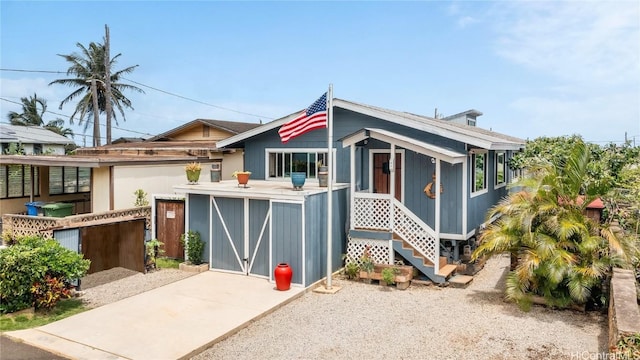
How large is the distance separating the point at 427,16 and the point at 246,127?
15.9m

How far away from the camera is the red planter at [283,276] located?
30.9 ft

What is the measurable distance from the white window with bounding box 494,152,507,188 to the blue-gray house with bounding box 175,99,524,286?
6.78ft

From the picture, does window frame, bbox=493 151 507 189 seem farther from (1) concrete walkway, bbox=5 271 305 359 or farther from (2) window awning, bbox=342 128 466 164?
(1) concrete walkway, bbox=5 271 305 359

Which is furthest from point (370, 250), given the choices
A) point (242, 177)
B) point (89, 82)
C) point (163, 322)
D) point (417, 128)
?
point (89, 82)

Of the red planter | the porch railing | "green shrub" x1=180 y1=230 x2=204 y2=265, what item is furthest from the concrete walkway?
the porch railing

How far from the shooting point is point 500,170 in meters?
15.7

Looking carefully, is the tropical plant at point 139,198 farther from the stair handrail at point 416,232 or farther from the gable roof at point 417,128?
the stair handrail at point 416,232

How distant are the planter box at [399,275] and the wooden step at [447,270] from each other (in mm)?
702

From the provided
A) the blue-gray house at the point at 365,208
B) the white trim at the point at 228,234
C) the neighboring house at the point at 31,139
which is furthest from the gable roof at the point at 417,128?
the neighboring house at the point at 31,139

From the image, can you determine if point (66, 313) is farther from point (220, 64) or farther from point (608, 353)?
point (220, 64)

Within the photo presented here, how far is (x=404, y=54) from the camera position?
17.7 meters

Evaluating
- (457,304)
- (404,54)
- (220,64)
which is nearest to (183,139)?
(220,64)

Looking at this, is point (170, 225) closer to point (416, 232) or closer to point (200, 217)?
point (200, 217)

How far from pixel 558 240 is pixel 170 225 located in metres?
9.48
